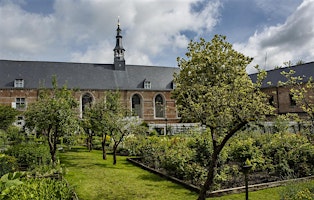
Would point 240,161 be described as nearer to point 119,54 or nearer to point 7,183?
point 7,183

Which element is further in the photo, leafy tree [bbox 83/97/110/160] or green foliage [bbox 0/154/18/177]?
leafy tree [bbox 83/97/110/160]

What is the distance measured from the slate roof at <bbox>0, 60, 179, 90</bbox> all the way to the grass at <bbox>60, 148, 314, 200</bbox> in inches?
785

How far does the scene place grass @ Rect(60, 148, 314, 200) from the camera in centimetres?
710

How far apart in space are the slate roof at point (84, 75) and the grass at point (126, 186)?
1993 centimetres

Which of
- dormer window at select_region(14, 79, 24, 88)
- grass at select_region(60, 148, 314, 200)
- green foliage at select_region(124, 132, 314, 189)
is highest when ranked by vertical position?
dormer window at select_region(14, 79, 24, 88)

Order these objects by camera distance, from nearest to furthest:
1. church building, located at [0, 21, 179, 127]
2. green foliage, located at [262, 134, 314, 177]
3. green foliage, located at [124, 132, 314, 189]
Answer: green foliage, located at [124, 132, 314, 189]
green foliage, located at [262, 134, 314, 177]
church building, located at [0, 21, 179, 127]

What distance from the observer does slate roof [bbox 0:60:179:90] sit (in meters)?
29.1

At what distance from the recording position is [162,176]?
376 inches

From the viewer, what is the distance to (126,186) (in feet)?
26.9

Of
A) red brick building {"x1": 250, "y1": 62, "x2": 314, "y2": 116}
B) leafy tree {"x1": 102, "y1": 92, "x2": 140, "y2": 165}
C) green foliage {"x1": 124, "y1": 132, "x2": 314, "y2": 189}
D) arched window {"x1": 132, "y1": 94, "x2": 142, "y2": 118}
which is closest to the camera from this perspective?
green foliage {"x1": 124, "y1": 132, "x2": 314, "y2": 189}

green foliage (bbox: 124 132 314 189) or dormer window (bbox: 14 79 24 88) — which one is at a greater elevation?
dormer window (bbox: 14 79 24 88)

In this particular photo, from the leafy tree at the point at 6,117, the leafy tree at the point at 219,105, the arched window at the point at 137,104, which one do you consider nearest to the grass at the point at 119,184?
the leafy tree at the point at 219,105

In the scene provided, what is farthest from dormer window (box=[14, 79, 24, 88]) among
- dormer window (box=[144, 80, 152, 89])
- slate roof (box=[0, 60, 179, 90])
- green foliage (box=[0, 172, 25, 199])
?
green foliage (box=[0, 172, 25, 199])

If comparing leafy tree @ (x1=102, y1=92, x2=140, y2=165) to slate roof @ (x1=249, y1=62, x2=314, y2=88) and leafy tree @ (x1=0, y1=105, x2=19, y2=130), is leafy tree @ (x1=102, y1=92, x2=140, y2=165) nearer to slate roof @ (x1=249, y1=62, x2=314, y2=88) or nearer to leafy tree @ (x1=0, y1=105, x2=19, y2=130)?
leafy tree @ (x1=0, y1=105, x2=19, y2=130)
